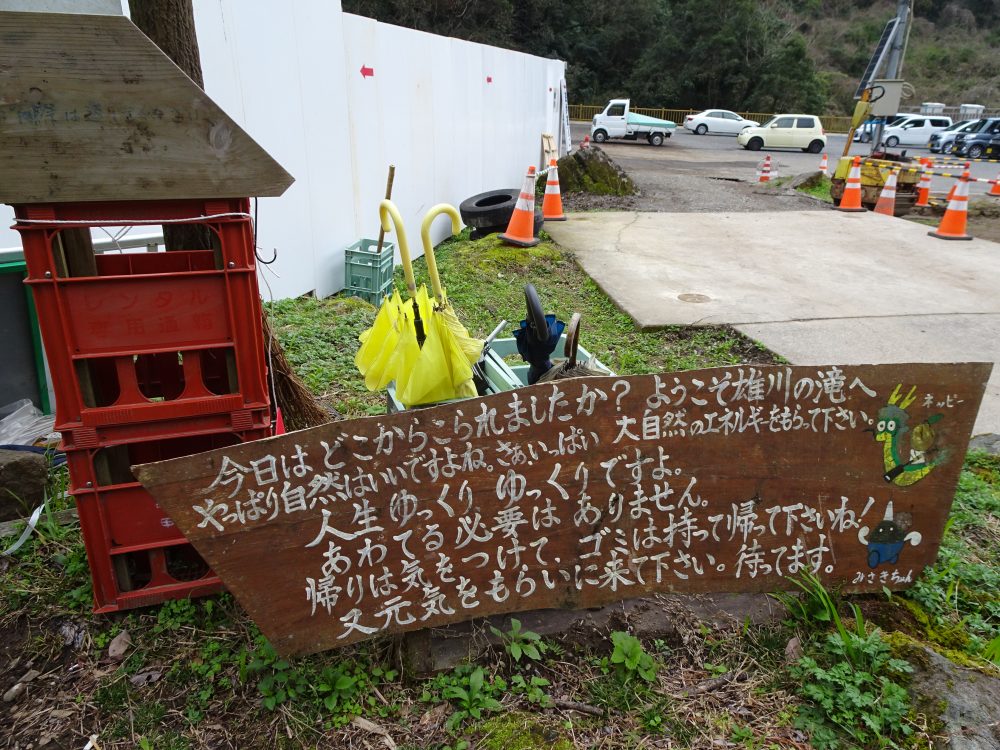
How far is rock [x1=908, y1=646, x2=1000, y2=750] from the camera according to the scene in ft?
6.80

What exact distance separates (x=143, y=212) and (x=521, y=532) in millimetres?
1560

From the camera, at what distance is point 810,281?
747 cm

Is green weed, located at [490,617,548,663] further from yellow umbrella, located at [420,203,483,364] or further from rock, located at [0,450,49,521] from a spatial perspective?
rock, located at [0,450,49,521]

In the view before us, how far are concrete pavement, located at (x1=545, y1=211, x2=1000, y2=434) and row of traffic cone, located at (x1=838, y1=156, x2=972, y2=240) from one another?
28 cm

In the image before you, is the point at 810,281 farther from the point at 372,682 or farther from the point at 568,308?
the point at 372,682

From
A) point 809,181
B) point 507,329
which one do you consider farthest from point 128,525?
point 809,181

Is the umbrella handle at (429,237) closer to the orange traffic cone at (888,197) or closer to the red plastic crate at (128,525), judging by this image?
the red plastic crate at (128,525)

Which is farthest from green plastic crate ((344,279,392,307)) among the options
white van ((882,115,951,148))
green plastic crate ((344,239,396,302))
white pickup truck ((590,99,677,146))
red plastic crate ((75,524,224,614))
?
white van ((882,115,951,148))

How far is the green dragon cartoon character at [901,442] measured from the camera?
8.34 ft

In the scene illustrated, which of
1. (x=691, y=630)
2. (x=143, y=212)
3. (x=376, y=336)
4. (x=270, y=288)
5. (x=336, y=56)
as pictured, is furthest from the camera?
(x=336, y=56)

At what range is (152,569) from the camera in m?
2.46

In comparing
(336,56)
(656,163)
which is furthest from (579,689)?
(656,163)

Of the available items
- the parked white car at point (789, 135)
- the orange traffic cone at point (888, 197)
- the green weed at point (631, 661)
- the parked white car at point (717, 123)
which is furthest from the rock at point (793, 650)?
the parked white car at point (717, 123)

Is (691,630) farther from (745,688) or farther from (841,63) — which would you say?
(841,63)
